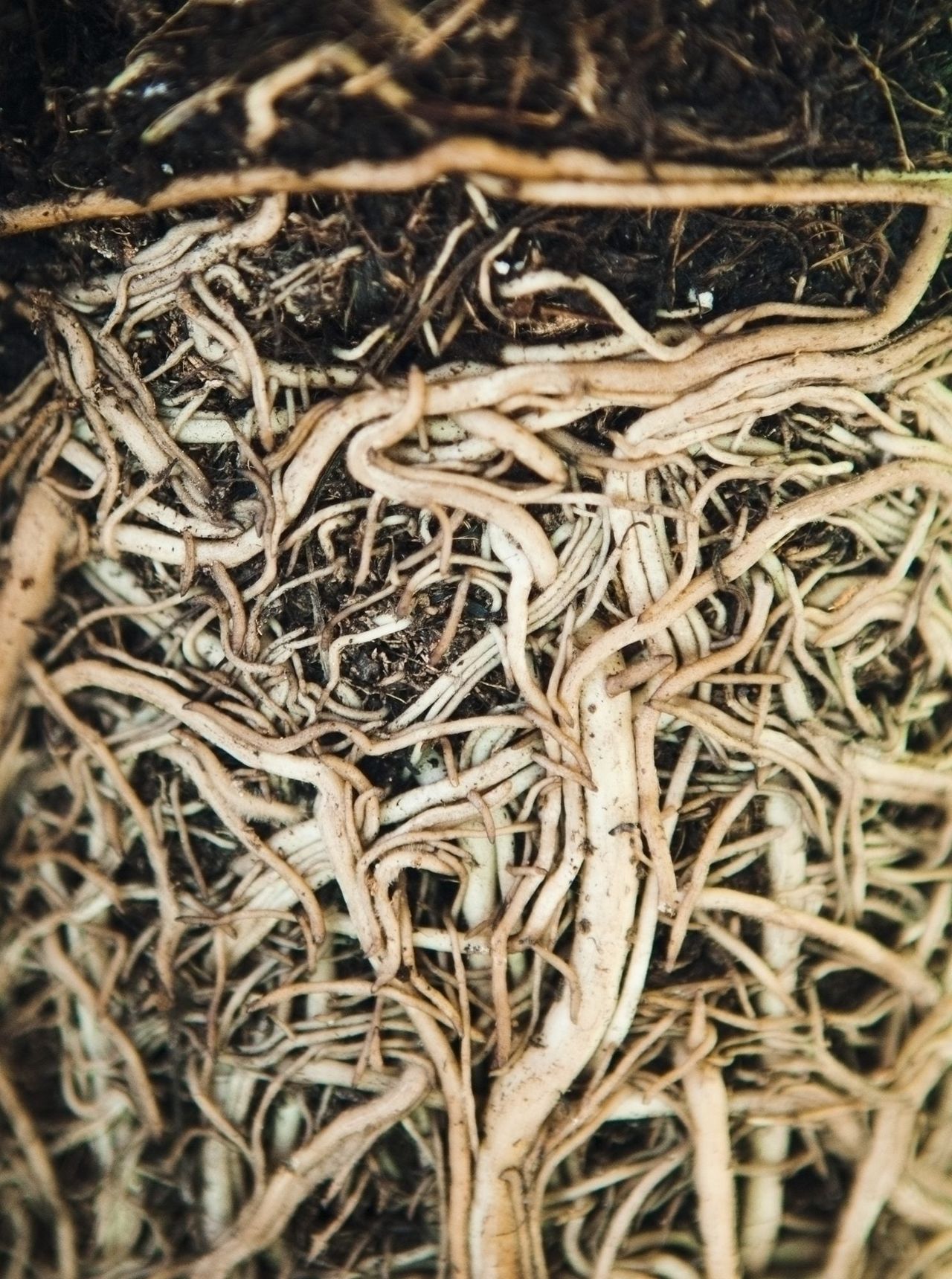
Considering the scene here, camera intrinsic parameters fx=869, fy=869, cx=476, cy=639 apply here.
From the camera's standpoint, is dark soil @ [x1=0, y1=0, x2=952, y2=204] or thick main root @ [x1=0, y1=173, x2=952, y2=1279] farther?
thick main root @ [x1=0, y1=173, x2=952, y2=1279]

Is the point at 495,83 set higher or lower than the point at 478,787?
higher

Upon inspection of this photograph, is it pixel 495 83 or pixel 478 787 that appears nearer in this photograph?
pixel 495 83

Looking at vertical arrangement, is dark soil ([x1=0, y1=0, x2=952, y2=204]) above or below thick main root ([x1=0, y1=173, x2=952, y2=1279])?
above

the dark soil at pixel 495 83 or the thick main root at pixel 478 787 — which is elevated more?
the dark soil at pixel 495 83

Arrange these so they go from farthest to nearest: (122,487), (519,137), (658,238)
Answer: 1. (122,487)
2. (658,238)
3. (519,137)

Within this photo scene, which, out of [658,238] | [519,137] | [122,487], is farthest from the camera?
[122,487]

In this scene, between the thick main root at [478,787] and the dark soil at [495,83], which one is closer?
the dark soil at [495,83]

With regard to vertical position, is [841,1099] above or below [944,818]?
below

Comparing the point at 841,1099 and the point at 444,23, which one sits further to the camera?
the point at 841,1099

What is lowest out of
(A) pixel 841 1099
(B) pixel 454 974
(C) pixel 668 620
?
(A) pixel 841 1099

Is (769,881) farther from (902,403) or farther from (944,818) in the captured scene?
(902,403)

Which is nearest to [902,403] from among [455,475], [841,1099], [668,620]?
[668,620]
